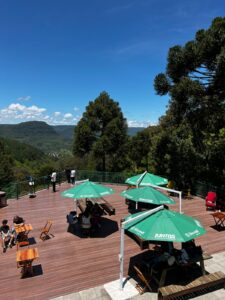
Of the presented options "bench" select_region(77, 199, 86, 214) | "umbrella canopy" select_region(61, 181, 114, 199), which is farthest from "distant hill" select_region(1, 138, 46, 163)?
"umbrella canopy" select_region(61, 181, 114, 199)

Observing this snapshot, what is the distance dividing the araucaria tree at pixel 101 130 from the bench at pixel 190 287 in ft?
76.8

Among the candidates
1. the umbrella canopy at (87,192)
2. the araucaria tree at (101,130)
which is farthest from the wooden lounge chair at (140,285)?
the araucaria tree at (101,130)

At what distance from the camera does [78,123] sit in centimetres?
3041

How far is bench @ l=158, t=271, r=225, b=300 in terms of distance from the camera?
6.15 meters

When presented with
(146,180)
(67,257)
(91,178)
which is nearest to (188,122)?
(146,180)

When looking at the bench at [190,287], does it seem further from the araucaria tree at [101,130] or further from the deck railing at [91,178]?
the araucaria tree at [101,130]

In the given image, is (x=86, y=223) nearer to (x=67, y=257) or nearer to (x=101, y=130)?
(x=67, y=257)

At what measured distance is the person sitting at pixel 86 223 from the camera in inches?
412

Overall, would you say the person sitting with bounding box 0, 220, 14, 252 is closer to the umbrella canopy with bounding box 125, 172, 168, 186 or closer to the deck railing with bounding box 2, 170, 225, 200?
the umbrella canopy with bounding box 125, 172, 168, 186

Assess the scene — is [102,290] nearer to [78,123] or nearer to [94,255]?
[94,255]

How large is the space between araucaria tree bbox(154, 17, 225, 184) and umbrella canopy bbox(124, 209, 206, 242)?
428 inches

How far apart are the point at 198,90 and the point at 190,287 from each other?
40.1 ft

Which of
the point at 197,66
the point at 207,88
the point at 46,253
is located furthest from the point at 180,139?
the point at 46,253

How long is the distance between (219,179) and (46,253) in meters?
18.8
